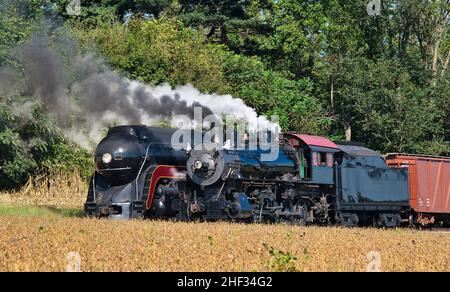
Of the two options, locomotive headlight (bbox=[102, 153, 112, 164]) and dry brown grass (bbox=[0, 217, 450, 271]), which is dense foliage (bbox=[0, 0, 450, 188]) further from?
dry brown grass (bbox=[0, 217, 450, 271])

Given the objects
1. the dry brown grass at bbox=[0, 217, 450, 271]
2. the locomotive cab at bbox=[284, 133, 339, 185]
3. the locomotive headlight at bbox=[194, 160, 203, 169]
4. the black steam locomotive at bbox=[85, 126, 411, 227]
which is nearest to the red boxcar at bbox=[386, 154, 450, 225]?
the black steam locomotive at bbox=[85, 126, 411, 227]

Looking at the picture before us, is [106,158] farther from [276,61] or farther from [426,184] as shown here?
[276,61]

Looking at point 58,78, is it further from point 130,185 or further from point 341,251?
point 341,251

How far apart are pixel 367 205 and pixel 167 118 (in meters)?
8.06

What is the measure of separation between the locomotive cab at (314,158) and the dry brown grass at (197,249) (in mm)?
6981

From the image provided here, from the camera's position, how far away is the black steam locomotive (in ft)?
70.9

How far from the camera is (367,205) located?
26.9m

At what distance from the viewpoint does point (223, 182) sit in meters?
22.1

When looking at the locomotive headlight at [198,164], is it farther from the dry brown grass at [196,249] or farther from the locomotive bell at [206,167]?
the dry brown grass at [196,249]

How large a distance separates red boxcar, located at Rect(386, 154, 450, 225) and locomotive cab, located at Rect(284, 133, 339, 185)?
5103 mm

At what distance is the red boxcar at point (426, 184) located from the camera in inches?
1151

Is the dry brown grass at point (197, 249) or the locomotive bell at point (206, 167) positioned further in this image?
the locomotive bell at point (206, 167)

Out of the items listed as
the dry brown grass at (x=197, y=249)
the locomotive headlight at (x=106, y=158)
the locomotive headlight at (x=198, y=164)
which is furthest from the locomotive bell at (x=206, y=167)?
the dry brown grass at (x=197, y=249)

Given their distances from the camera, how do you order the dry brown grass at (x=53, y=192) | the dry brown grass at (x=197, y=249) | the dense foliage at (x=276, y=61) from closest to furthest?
the dry brown grass at (x=197, y=249) < the dry brown grass at (x=53, y=192) < the dense foliage at (x=276, y=61)
